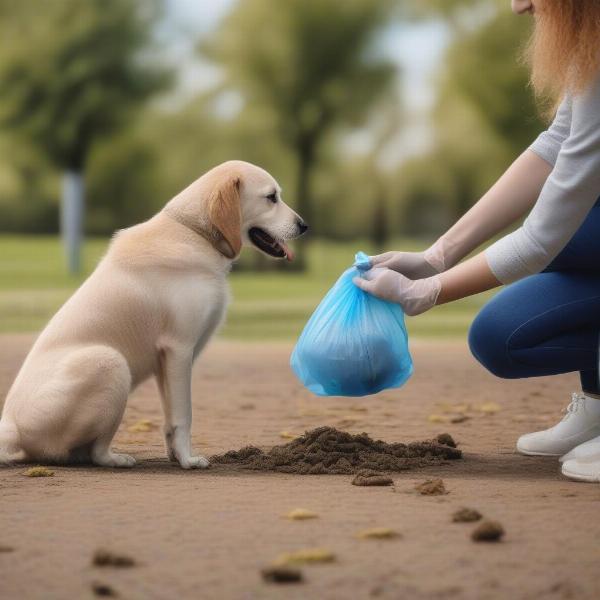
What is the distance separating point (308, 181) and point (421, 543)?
67.7 ft

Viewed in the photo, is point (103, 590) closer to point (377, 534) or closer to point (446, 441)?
point (377, 534)

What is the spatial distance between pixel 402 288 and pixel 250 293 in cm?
1428

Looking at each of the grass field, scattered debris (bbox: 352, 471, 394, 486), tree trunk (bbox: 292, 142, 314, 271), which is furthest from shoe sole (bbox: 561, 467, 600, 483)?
tree trunk (bbox: 292, 142, 314, 271)

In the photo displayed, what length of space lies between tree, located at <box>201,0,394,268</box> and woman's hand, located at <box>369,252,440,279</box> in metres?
19.6

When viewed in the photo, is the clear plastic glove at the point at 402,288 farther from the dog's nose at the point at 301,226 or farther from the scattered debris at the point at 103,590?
the scattered debris at the point at 103,590

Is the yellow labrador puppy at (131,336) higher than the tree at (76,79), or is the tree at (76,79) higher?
the tree at (76,79)

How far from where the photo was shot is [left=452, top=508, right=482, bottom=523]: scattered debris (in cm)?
325

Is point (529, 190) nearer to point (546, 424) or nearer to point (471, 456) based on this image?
point (471, 456)

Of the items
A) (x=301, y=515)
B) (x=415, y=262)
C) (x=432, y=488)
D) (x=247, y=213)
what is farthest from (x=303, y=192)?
(x=301, y=515)

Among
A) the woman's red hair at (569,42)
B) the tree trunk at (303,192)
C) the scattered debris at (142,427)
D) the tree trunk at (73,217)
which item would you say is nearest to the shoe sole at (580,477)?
the woman's red hair at (569,42)

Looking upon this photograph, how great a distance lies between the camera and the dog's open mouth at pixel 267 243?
4738mm

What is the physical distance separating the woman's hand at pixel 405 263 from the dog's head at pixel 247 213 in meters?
0.47

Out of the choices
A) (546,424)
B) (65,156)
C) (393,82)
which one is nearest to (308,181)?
(393,82)

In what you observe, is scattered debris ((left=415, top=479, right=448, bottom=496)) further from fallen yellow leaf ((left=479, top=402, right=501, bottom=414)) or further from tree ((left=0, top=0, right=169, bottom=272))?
tree ((left=0, top=0, right=169, bottom=272))
